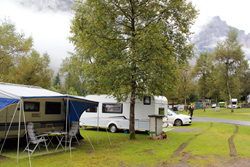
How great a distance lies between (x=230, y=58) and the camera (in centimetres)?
3228

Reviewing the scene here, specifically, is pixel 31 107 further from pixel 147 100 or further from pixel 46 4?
pixel 46 4

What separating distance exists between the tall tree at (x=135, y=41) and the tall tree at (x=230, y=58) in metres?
24.9

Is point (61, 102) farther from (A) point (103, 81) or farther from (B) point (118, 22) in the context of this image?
(B) point (118, 22)

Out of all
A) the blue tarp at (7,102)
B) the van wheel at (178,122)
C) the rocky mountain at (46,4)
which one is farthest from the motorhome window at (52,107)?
the rocky mountain at (46,4)

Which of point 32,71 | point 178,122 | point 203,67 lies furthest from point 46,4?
point 178,122

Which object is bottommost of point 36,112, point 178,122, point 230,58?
point 178,122

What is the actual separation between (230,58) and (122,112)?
26.6m

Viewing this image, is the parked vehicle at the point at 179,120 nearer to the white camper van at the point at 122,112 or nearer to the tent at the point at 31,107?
the white camper van at the point at 122,112

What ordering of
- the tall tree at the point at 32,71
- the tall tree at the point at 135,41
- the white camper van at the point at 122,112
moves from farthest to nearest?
the tall tree at the point at 32,71 < the white camper van at the point at 122,112 < the tall tree at the point at 135,41

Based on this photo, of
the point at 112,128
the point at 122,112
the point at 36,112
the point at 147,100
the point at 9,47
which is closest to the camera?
the point at 36,112

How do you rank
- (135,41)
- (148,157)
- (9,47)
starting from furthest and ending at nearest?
(9,47) < (135,41) < (148,157)

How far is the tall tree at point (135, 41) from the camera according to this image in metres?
9.59

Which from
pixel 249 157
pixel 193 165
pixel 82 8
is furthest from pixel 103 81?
pixel 249 157

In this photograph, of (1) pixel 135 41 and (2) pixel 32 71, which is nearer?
(1) pixel 135 41
